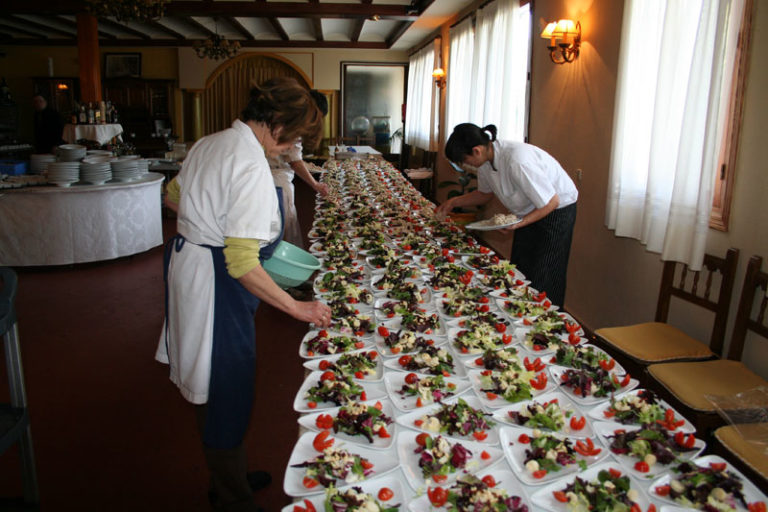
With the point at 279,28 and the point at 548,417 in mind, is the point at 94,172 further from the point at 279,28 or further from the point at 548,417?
the point at 279,28

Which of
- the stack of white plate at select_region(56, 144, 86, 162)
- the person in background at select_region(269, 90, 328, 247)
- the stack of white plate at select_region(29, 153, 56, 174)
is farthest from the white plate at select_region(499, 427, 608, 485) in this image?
the stack of white plate at select_region(29, 153, 56, 174)

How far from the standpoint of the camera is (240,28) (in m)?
10.4

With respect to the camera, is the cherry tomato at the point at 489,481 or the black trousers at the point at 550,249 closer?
the cherry tomato at the point at 489,481

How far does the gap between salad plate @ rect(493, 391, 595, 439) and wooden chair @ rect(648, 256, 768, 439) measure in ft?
3.00

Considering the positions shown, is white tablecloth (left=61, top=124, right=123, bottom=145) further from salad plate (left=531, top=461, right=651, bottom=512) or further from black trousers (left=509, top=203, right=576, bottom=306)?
salad plate (left=531, top=461, right=651, bottom=512)

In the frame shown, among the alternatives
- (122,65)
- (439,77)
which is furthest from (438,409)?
(122,65)

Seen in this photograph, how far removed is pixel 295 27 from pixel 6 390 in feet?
31.4

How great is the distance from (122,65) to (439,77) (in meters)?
7.51

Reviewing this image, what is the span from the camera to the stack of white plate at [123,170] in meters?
5.11

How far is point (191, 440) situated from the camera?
2.47 meters

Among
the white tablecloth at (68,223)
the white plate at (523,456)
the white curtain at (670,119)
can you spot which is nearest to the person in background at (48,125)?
the white tablecloth at (68,223)

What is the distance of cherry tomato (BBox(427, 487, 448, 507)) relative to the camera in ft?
3.44

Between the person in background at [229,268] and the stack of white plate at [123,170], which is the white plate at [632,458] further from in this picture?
the stack of white plate at [123,170]

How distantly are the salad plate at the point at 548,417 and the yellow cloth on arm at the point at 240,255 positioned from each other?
2.46ft
